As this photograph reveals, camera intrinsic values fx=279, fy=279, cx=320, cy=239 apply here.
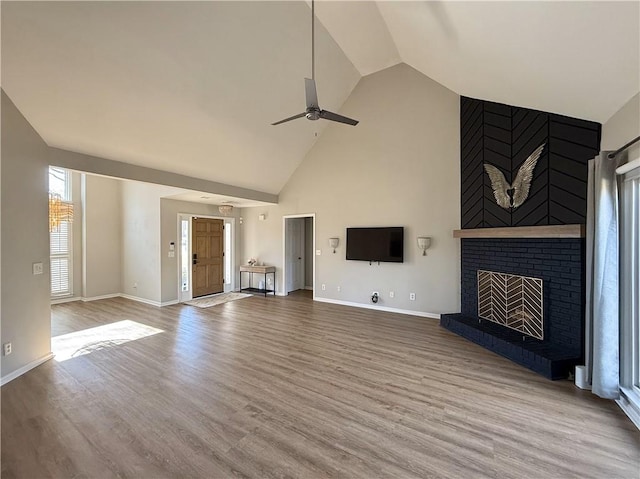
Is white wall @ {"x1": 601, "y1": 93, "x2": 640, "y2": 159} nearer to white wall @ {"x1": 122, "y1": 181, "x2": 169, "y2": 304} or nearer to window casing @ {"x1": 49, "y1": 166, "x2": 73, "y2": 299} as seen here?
white wall @ {"x1": 122, "y1": 181, "x2": 169, "y2": 304}

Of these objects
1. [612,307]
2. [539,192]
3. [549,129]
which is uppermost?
[549,129]

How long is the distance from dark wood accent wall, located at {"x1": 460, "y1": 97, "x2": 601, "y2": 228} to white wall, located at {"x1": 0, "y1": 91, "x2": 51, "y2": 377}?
6.14 metres

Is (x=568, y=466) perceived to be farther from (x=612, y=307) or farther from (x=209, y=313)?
(x=209, y=313)

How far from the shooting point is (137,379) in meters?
3.03

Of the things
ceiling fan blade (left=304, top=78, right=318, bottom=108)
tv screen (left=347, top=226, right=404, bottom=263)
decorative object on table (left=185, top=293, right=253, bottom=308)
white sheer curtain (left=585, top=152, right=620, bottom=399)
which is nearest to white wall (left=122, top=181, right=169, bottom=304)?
decorative object on table (left=185, top=293, right=253, bottom=308)

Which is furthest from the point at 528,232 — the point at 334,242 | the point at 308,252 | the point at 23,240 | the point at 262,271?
the point at 23,240

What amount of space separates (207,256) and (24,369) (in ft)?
14.3

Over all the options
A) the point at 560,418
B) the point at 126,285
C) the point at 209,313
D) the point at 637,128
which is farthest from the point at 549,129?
the point at 126,285

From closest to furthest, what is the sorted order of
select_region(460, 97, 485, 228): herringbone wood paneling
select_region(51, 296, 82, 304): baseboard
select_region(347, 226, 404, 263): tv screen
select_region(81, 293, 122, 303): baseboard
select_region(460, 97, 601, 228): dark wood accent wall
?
select_region(460, 97, 601, 228): dark wood accent wall, select_region(460, 97, 485, 228): herringbone wood paneling, select_region(347, 226, 404, 263): tv screen, select_region(51, 296, 82, 304): baseboard, select_region(81, 293, 122, 303): baseboard

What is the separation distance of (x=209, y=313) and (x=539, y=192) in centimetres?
597

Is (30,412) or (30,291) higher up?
(30,291)

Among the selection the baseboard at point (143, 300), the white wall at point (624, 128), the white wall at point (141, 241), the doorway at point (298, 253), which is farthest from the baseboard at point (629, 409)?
the white wall at point (141, 241)

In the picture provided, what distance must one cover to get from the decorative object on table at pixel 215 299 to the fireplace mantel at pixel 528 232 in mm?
5333

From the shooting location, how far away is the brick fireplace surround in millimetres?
3219
